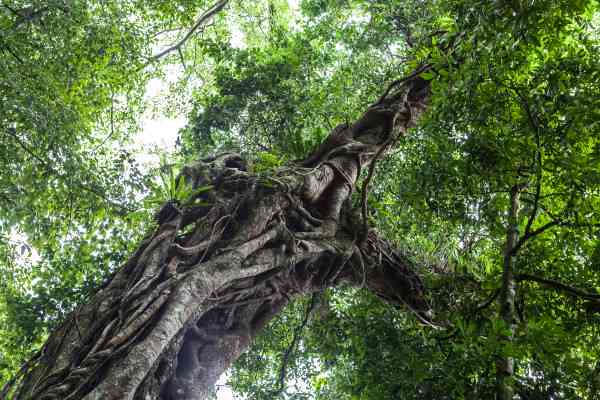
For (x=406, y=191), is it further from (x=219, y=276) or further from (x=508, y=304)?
(x=219, y=276)

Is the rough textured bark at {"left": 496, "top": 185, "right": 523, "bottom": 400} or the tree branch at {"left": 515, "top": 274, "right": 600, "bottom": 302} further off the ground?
the tree branch at {"left": 515, "top": 274, "right": 600, "bottom": 302}

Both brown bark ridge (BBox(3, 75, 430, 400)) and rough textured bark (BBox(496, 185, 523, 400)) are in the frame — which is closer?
rough textured bark (BBox(496, 185, 523, 400))

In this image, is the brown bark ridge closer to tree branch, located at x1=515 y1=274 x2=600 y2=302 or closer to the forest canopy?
the forest canopy

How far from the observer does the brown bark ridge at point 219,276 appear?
8.59 feet

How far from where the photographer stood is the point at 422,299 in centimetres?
462

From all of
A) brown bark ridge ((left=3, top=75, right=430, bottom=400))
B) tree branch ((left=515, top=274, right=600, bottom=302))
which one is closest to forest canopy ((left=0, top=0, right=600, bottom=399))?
tree branch ((left=515, top=274, right=600, bottom=302))

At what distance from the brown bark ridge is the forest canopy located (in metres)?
0.25

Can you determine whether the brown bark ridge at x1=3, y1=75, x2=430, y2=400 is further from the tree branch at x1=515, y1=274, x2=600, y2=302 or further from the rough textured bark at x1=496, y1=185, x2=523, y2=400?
the tree branch at x1=515, y1=274, x2=600, y2=302

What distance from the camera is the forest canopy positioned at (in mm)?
2900

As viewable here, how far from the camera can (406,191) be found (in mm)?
4145

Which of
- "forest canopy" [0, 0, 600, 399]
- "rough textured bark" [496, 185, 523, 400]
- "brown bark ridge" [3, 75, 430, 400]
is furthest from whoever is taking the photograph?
"forest canopy" [0, 0, 600, 399]

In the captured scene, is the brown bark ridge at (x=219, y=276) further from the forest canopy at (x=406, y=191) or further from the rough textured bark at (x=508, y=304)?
the rough textured bark at (x=508, y=304)

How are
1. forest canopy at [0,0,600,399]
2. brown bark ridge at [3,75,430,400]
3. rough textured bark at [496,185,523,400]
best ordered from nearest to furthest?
1. rough textured bark at [496,185,523,400]
2. brown bark ridge at [3,75,430,400]
3. forest canopy at [0,0,600,399]

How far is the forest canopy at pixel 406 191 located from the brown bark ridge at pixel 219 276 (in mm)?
251
